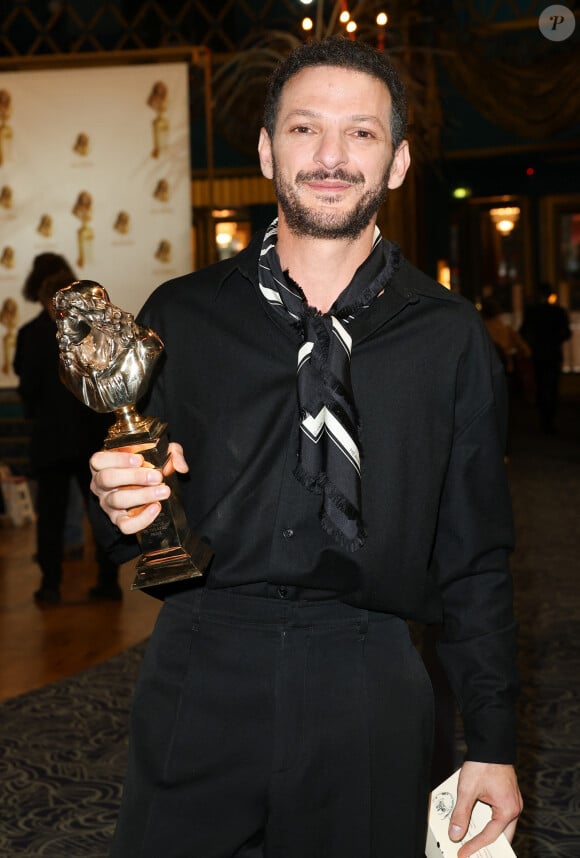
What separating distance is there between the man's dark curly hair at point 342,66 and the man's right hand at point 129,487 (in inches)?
22.6

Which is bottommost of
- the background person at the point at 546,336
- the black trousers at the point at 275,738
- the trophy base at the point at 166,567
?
the black trousers at the point at 275,738

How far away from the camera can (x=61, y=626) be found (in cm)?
541

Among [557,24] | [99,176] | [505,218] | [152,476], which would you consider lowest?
[152,476]

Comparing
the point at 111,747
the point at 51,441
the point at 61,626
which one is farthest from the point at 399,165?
the point at 51,441

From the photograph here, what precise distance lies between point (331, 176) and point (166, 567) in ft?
1.88

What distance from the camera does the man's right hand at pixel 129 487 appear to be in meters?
1.42

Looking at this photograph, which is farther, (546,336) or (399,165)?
(546,336)

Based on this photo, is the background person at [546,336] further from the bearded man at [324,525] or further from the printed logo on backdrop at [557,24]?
the bearded man at [324,525]

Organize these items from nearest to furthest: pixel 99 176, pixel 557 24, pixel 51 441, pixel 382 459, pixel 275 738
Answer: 1. pixel 275 738
2. pixel 382 459
3. pixel 557 24
4. pixel 51 441
5. pixel 99 176

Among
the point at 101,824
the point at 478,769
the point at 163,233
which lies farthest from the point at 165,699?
the point at 163,233

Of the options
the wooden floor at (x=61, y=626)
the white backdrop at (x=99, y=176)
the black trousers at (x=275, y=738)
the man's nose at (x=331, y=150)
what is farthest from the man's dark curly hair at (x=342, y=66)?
the white backdrop at (x=99, y=176)

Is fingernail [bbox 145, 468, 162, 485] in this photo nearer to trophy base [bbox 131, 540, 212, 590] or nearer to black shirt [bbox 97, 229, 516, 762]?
trophy base [bbox 131, 540, 212, 590]

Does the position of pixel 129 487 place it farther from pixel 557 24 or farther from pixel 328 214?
pixel 557 24

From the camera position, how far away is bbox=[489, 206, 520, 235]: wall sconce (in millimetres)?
18000
